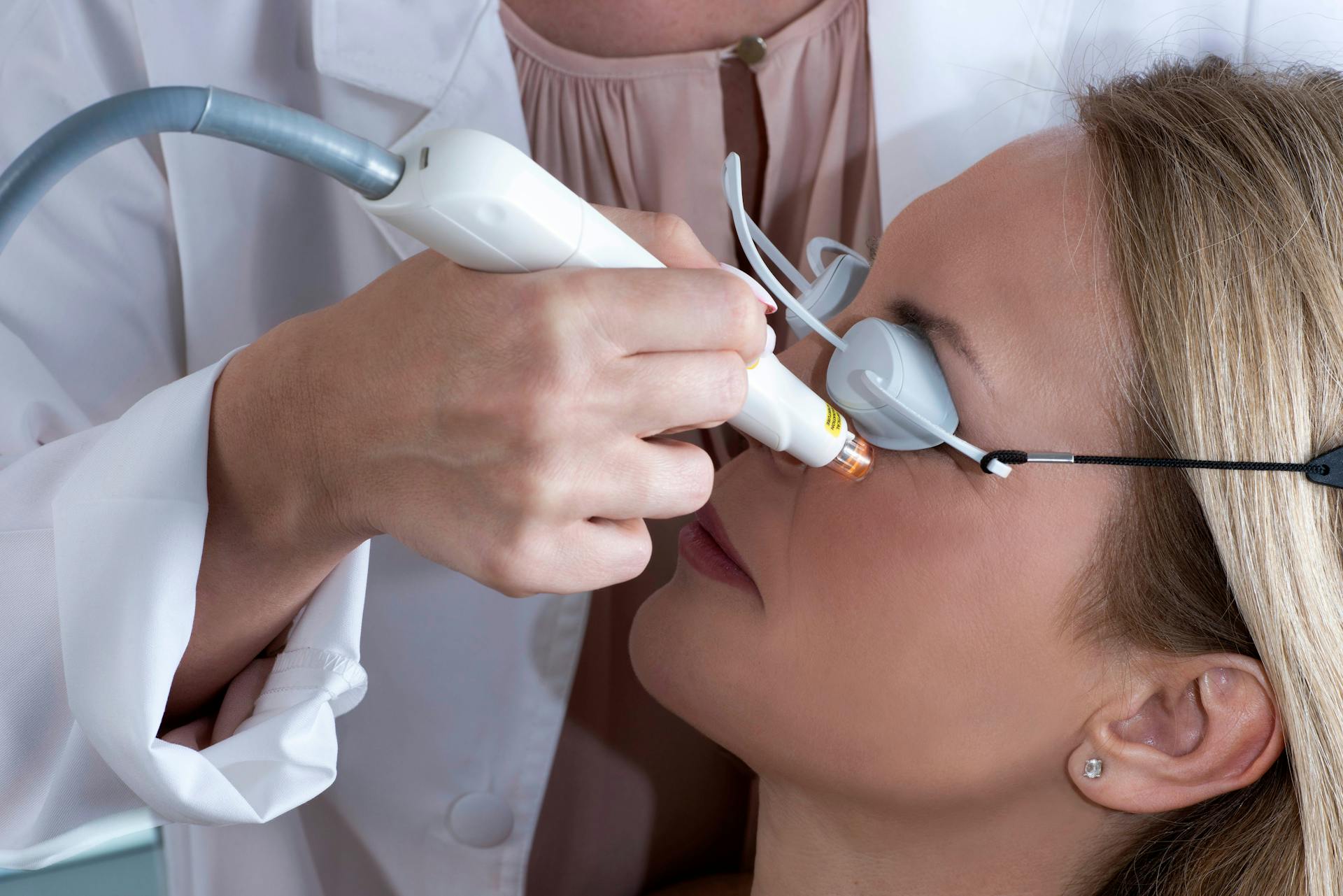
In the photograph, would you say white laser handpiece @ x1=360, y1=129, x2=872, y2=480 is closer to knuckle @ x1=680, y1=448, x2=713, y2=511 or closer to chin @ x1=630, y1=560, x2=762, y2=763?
knuckle @ x1=680, y1=448, x2=713, y2=511

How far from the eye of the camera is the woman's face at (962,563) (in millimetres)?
902

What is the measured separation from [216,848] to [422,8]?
3.16 ft

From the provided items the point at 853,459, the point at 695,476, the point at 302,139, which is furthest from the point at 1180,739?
the point at 302,139

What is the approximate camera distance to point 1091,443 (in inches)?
35.2

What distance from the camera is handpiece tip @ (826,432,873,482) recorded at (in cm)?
88

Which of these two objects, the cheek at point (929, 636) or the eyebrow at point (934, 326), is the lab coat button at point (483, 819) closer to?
the cheek at point (929, 636)

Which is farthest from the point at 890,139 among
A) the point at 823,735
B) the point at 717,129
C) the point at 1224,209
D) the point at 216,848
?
the point at 216,848

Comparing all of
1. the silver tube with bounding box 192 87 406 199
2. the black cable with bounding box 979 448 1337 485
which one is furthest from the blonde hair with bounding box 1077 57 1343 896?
the silver tube with bounding box 192 87 406 199

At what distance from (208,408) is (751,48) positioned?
28.3 inches

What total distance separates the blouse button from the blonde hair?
16.8 inches

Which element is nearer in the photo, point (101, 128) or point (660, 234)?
point (101, 128)

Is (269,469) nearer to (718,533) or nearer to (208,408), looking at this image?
(208,408)

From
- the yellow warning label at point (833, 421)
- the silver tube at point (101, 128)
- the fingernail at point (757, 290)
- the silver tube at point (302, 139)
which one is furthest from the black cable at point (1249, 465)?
the silver tube at point (101, 128)

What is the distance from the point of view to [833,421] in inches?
32.9
